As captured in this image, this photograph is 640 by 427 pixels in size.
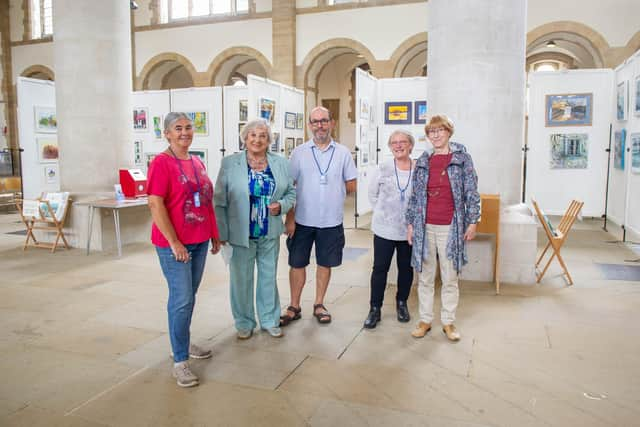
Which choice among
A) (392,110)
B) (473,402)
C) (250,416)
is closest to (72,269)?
(250,416)

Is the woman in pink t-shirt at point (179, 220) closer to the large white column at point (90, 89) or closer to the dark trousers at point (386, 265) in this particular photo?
the dark trousers at point (386, 265)

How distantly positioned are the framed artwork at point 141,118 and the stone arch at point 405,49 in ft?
21.6

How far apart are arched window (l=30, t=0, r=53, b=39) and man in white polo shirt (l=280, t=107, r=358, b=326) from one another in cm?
1901

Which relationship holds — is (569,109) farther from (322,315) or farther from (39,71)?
(39,71)

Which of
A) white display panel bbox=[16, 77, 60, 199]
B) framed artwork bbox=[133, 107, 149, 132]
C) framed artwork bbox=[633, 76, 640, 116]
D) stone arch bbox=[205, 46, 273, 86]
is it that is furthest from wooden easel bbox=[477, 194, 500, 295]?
stone arch bbox=[205, 46, 273, 86]

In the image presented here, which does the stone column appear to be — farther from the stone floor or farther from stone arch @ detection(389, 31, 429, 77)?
the stone floor

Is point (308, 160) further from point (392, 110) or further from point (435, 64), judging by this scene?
point (392, 110)

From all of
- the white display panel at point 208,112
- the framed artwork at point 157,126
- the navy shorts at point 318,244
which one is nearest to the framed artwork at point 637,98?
the navy shorts at point 318,244

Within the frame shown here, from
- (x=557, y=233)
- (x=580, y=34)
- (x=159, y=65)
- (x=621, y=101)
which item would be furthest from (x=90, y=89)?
(x=580, y=34)

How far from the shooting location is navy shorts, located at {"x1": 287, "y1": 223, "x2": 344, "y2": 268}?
4211 mm

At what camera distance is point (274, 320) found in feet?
13.4

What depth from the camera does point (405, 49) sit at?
14.4 metres

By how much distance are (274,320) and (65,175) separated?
5.08 meters

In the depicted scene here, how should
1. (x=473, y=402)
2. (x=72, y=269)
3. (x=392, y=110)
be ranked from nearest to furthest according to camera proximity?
(x=473, y=402)
(x=72, y=269)
(x=392, y=110)
